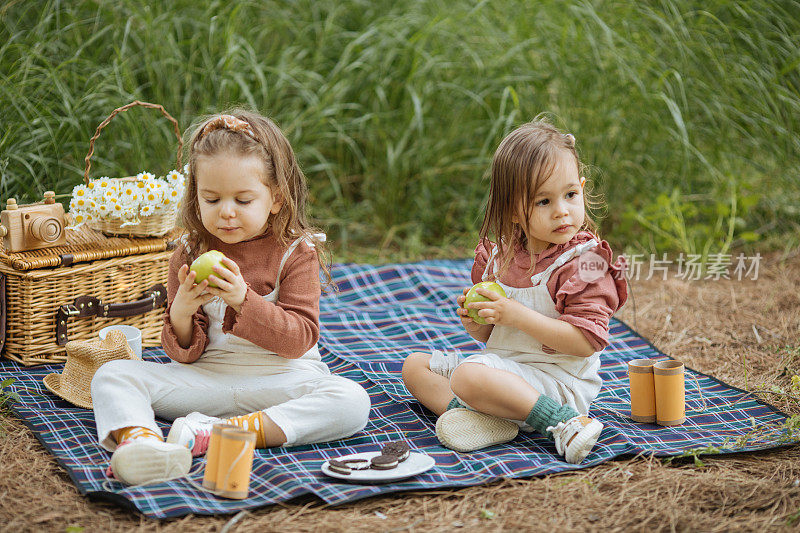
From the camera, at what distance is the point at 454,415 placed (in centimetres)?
267

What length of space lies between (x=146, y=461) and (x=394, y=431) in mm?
840

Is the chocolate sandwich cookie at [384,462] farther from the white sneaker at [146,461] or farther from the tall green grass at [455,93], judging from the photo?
the tall green grass at [455,93]

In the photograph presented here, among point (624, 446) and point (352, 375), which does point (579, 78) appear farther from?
point (624, 446)

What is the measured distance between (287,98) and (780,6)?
9.82 ft

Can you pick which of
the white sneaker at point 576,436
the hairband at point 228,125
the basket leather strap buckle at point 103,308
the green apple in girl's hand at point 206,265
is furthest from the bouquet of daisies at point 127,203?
the white sneaker at point 576,436

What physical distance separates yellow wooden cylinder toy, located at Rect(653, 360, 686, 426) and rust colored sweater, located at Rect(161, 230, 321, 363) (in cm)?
116

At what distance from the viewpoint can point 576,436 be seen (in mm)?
2494

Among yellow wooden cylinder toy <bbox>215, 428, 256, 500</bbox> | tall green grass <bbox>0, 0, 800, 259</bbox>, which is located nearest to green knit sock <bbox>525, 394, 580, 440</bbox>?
yellow wooden cylinder toy <bbox>215, 428, 256, 500</bbox>

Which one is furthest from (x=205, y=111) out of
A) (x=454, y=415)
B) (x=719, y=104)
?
(x=719, y=104)

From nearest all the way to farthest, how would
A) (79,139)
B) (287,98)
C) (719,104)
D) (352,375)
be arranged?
(352,375) < (79,139) < (719,104) < (287,98)

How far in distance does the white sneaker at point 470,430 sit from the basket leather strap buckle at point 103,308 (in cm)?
150

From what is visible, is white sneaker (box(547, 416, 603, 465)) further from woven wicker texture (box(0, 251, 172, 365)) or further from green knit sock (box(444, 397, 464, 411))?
woven wicker texture (box(0, 251, 172, 365))

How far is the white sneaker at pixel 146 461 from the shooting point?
2.26m

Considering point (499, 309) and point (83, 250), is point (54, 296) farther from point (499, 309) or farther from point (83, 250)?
point (499, 309)
